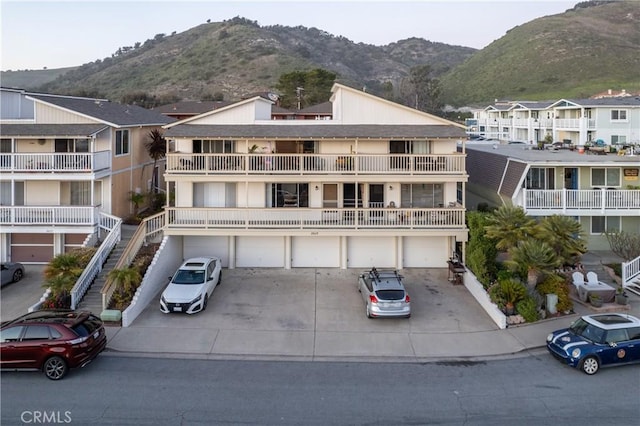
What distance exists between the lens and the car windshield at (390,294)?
18891 millimetres

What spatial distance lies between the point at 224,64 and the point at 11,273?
285 feet

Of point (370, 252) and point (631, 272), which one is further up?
point (370, 252)

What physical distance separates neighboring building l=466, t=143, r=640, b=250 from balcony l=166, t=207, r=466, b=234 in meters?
4.24

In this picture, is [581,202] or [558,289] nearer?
[558,289]

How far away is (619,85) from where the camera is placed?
261 ft

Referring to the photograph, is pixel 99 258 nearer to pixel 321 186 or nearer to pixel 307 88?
pixel 321 186

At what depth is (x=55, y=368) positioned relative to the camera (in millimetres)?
14133

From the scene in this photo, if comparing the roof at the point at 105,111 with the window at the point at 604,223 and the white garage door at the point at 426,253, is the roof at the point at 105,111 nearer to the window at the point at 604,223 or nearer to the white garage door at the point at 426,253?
the white garage door at the point at 426,253

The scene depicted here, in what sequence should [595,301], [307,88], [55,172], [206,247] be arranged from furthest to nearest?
[307,88] → [206,247] → [55,172] → [595,301]

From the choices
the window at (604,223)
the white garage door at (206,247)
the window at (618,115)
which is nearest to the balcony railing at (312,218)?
the white garage door at (206,247)

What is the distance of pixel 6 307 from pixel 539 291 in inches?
841

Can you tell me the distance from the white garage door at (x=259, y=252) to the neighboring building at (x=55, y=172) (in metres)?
7.18

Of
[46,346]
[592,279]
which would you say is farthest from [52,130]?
[592,279]

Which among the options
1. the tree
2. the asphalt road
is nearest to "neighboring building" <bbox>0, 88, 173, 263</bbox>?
the asphalt road
